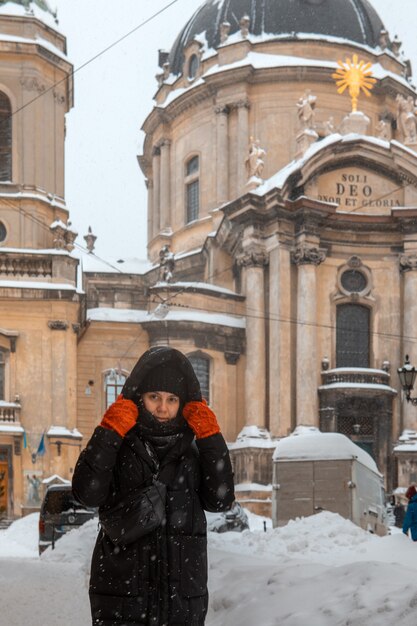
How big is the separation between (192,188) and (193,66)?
599cm

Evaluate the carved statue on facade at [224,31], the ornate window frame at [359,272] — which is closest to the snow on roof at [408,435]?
the ornate window frame at [359,272]

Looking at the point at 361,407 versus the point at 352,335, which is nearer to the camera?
the point at 361,407

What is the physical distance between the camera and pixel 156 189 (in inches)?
2084

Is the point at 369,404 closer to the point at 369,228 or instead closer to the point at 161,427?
the point at 369,228

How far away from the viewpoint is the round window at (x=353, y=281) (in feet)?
136

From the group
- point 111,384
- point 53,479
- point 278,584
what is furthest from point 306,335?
point 278,584

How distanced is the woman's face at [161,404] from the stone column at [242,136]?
41.7 m

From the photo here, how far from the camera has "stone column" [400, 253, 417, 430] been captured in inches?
1550

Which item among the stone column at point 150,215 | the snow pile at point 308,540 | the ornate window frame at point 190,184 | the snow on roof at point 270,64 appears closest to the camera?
the snow pile at point 308,540

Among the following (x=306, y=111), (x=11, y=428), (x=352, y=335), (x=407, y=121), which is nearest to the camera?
(x=11, y=428)

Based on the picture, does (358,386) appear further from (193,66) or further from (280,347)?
(193,66)

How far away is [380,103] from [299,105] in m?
8.40

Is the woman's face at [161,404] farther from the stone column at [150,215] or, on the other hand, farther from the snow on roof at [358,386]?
the stone column at [150,215]

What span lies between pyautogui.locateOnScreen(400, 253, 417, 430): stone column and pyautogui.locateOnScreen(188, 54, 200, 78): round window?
1550cm
